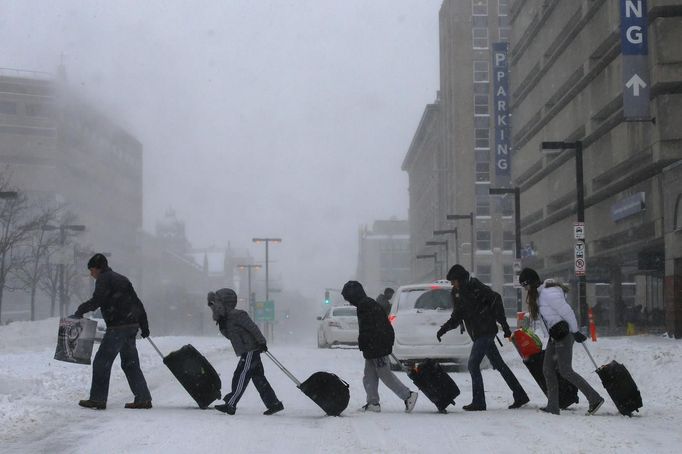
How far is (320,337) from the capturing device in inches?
1275

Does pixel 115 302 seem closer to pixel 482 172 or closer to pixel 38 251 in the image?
pixel 38 251

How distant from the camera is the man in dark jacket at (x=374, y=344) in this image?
11.1 m

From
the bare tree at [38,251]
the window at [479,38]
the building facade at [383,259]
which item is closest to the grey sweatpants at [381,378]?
the bare tree at [38,251]

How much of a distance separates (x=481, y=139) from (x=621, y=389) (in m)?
80.8

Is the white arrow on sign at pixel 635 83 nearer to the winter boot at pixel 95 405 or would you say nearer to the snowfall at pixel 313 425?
the snowfall at pixel 313 425

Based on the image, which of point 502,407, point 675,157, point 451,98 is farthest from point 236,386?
point 451,98

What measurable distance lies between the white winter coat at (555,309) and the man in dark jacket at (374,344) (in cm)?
166

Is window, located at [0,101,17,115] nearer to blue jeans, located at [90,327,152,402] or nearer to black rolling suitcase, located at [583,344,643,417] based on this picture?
blue jeans, located at [90,327,152,402]

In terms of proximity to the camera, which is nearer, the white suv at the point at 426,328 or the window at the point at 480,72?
the white suv at the point at 426,328

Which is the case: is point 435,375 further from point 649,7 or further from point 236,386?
point 649,7

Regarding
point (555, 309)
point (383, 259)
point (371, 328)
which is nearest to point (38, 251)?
point (371, 328)

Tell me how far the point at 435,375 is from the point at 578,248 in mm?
17273

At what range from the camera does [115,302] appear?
1092 centimetres

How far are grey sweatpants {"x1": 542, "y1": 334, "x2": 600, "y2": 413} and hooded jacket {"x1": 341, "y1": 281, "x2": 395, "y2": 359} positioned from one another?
5.56 feet
